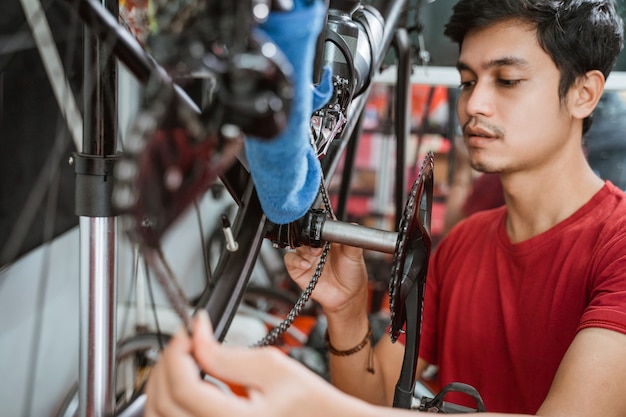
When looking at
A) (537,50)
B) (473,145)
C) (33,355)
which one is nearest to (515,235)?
(473,145)

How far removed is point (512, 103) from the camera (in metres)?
0.94

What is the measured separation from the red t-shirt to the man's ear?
0.43 ft

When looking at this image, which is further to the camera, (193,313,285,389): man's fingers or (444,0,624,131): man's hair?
(444,0,624,131): man's hair

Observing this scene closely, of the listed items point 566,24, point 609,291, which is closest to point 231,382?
point 609,291

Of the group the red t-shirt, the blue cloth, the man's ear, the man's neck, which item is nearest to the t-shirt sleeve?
the red t-shirt

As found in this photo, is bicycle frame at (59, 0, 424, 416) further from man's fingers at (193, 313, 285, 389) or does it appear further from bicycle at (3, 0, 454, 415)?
man's fingers at (193, 313, 285, 389)

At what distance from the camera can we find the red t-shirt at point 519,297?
87 centimetres

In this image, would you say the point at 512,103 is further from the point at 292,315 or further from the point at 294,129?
the point at 294,129

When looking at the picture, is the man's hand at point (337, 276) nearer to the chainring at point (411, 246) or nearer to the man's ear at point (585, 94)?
the chainring at point (411, 246)

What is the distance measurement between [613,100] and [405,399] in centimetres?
136

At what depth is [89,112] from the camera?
0.48m

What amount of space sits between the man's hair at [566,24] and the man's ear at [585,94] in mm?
11

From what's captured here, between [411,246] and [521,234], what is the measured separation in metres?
0.54

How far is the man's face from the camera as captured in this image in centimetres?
94
